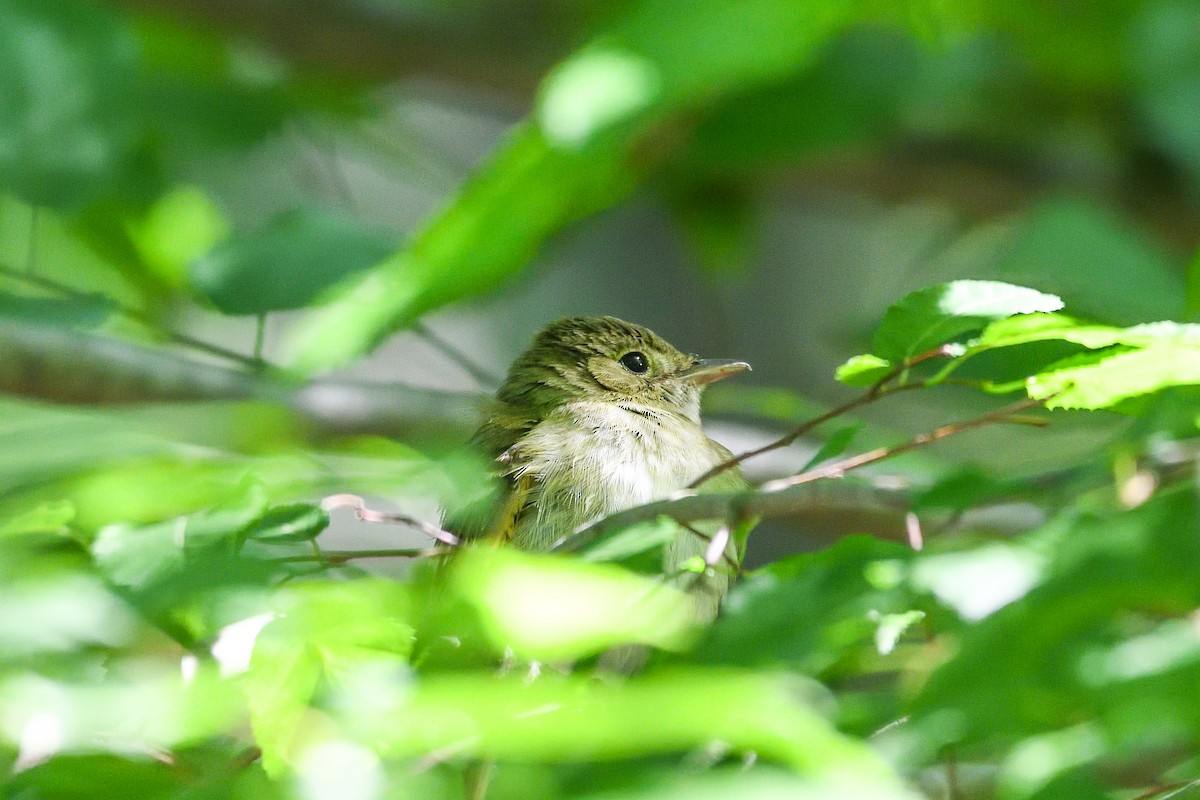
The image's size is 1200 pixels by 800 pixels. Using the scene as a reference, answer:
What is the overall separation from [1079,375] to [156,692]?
3.45 feet

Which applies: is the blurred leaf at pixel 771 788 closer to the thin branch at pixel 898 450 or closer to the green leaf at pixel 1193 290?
the thin branch at pixel 898 450

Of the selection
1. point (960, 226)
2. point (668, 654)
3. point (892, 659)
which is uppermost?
point (960, 226)

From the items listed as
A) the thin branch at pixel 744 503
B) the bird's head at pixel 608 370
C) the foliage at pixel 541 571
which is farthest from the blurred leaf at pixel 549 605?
the bird's head at pixel 608 370

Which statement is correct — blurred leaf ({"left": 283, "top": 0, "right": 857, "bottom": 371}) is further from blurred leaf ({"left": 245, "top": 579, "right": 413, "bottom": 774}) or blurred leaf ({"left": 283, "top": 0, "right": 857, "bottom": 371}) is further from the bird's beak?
blurred leaf ({"left": 245, "top": 579, "right": 413, "bottom": 774})

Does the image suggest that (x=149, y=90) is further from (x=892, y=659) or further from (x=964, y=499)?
(x=964, y=499)

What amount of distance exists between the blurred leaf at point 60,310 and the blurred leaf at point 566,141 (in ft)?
1.56

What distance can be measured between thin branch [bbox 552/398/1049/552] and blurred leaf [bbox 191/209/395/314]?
1025mm

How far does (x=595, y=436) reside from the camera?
2.94 meters

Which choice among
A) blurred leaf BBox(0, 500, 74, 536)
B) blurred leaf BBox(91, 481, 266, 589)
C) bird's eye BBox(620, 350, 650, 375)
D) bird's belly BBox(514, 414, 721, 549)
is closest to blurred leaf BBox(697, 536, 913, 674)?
blurred leaf BBox(91, 481, 266, 589)

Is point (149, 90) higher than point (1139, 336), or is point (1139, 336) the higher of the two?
point (149, 90)

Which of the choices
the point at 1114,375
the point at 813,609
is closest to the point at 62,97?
the point at 813,609

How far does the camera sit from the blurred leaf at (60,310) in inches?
85.9

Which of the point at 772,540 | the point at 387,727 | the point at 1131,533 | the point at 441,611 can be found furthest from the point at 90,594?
the point at 772,540

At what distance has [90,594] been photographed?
1.59m
